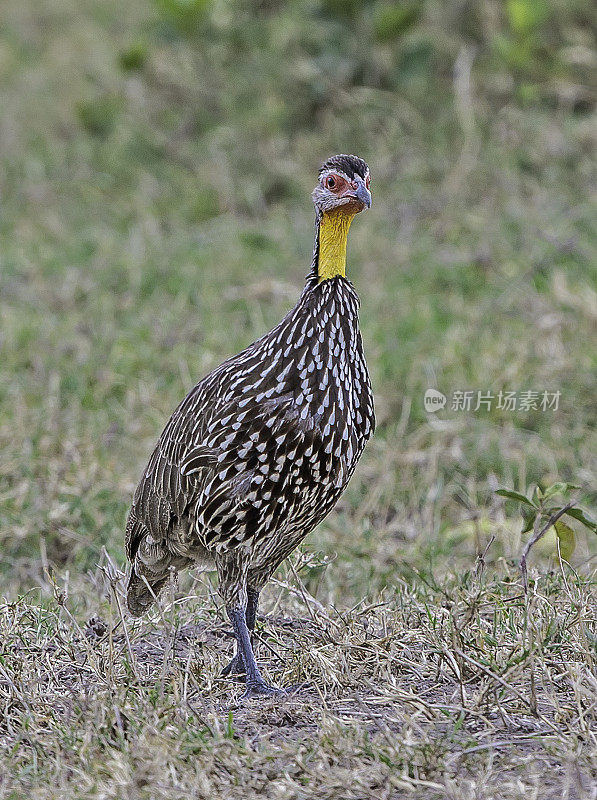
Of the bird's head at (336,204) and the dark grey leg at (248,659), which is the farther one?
the bird's head at (336,204)

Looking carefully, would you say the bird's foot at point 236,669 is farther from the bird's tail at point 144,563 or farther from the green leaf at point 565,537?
the green leaf at point 565,537

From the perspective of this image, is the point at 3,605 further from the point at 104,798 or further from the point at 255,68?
the point at 255,68

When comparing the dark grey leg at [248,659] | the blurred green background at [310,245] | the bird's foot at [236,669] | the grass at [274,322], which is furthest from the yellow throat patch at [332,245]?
the blurred green background at [310,245]

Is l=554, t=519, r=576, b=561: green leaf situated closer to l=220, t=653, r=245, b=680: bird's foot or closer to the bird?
the bird

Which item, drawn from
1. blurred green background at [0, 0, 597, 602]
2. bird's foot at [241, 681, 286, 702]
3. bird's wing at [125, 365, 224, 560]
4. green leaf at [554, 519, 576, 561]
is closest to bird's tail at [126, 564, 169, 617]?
bird's wing at [125, 365, 224, 560]

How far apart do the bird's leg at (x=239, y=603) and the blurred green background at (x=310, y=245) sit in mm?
1120

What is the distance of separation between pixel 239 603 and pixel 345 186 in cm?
127

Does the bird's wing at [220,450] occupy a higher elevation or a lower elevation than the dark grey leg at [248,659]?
higher

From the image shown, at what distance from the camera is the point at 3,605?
3.78m

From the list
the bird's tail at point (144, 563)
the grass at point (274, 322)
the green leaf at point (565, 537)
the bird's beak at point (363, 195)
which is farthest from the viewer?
the bird's tail at point (144, 563)

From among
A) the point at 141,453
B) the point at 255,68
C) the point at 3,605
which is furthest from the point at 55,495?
the point at 255,68

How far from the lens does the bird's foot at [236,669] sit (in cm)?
348

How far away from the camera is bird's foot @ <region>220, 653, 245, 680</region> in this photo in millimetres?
3479

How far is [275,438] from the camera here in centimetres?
331
